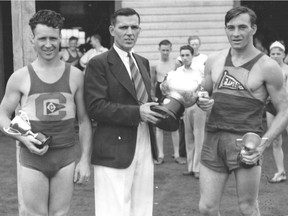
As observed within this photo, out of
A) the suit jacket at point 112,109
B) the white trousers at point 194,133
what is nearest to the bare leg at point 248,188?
the suit jacket at point 112,109

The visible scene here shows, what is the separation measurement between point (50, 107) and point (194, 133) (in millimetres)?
4302

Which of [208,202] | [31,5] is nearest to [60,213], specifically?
[208,202]

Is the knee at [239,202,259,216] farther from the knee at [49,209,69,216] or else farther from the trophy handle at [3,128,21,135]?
the trophy handle at [3,128,21,135]

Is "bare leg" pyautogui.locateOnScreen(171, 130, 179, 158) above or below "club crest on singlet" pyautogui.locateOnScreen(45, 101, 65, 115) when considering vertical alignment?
below

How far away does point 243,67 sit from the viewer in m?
4.82

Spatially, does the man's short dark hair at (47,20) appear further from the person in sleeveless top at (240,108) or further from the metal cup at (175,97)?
the person in sleeveless top at (240,108)

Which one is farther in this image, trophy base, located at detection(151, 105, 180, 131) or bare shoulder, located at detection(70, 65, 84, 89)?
bare shoulder, located at detection(70, 65, 84, 89)

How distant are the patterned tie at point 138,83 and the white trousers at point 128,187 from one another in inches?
13.1

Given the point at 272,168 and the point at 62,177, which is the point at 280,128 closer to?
the point at 62,177

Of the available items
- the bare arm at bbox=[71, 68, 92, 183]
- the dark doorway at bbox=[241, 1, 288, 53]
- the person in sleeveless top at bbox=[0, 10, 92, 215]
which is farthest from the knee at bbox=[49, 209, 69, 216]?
the dark doorway at bbox=[241, 1, 288, 53]

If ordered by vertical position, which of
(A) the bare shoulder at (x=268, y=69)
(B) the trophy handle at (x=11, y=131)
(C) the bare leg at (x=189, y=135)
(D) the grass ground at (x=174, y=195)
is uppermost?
(A) the bare shoulder at (x=268, y=69)

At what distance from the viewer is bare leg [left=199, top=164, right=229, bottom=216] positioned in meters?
4.89

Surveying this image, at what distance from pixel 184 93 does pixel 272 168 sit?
5.06 m

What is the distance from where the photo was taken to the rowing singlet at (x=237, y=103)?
4.80 meters
